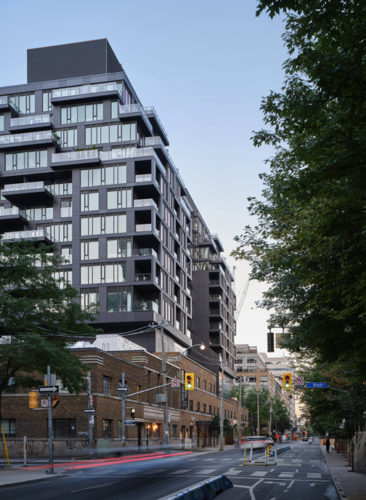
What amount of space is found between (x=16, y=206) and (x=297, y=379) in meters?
46.8

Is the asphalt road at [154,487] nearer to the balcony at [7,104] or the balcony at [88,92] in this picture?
the balcony at [88,92]

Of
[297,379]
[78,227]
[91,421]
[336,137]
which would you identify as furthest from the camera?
[78,227]

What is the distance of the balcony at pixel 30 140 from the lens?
8331cm

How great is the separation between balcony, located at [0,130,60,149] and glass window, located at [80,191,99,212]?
850 centimetres

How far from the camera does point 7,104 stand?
85875 mm

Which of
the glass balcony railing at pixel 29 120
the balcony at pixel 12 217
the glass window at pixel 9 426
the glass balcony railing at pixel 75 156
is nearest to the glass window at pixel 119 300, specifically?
the balcony at pixel 12 217

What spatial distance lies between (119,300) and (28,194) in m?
19.0

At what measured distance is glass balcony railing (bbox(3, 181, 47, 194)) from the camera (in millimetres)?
81250

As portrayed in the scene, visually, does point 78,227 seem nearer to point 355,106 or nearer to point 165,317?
point 165,317

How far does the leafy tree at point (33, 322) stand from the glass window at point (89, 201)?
47241 mm

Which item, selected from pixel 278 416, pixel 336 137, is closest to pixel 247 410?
pixel 278 416

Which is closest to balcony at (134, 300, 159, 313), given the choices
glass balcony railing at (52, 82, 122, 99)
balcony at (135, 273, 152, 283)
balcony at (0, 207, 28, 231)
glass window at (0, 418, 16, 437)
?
balcony at (135, 273, 152, 283)

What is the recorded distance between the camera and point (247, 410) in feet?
472

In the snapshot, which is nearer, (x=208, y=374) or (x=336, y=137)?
(x=336, y=137)
